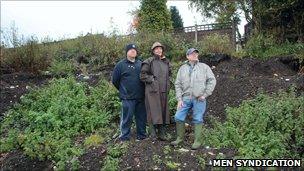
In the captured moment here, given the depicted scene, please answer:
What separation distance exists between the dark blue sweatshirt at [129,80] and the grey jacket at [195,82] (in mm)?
759

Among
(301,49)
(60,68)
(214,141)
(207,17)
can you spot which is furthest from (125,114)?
(207,17)

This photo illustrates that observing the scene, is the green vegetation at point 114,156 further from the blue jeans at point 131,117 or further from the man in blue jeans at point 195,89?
the man in blue jeans at point 195,89

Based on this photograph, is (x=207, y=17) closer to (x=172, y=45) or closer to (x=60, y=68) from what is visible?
(x=172, y=45)

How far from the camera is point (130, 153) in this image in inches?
295

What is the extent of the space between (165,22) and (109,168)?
17747mm

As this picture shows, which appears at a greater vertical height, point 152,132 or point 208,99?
point 208,99

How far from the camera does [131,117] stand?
8344 mm

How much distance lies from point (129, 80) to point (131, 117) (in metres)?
0.66

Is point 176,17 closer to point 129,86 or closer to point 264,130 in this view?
point 129,86

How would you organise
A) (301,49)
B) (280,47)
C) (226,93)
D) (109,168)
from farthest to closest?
(280,47) < (301,49) < (226,93) < (109,168)

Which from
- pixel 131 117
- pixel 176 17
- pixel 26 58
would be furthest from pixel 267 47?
pixel 176 17

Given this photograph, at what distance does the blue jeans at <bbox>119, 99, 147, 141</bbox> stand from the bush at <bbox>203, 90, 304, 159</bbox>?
114cm

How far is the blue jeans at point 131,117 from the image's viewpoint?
8.33m

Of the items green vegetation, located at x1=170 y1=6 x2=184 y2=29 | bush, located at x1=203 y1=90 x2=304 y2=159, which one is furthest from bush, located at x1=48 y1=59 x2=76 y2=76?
green vegetation, located at x1=170 y1=6 x2=184 y2=29
